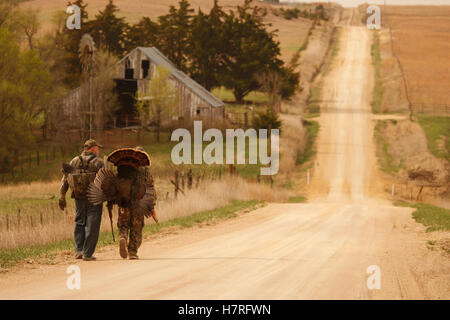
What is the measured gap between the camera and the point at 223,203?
25.7 m

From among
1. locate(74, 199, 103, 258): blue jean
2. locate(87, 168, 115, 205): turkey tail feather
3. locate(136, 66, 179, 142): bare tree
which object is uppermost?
locate(136, 66, 179, 142): bare tree

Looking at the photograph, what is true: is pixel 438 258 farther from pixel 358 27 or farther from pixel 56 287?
pixel 358 27

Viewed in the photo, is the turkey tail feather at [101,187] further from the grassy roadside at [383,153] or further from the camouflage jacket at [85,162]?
the grassy roadside at [383,153]

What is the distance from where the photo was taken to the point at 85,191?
1188 cm

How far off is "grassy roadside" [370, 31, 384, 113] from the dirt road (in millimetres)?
51010

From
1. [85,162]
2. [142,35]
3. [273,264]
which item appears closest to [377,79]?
[142,35]

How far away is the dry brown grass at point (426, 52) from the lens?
72062 millimetres

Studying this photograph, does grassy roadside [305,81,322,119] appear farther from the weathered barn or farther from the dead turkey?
the dead turkey

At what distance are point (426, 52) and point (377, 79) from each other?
887 centimetres

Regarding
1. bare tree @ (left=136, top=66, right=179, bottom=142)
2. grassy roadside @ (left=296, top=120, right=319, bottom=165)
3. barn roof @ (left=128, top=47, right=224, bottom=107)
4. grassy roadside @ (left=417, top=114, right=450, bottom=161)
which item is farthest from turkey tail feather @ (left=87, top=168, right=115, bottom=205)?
barn roof @ (left=128, top=47, right=224, bottom=107)

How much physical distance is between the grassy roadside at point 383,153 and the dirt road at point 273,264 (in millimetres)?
22224

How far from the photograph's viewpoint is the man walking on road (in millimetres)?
11859
